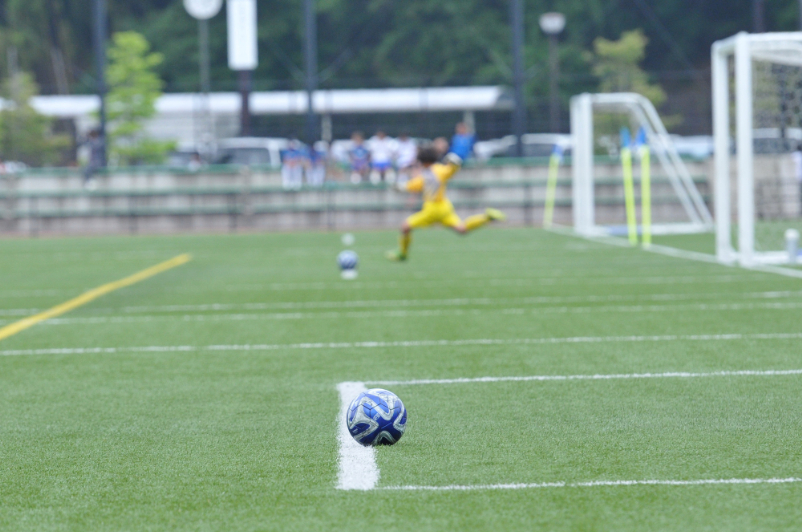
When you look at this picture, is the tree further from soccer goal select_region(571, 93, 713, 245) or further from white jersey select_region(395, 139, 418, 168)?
soccer goal select_region(571, 93, 713, 245)

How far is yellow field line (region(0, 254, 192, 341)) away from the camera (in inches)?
385

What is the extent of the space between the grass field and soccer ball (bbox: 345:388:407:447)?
0.12 metres

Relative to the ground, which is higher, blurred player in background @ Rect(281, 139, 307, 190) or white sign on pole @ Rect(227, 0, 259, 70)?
white sign on pole @ Rect(227, 0, 259, 70)

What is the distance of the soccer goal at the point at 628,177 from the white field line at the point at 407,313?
878cm

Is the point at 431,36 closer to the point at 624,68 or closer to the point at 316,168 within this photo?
the point at 624,68

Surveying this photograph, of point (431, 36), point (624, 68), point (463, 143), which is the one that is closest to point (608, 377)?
point (463, 143)

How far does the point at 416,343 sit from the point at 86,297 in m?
5.16

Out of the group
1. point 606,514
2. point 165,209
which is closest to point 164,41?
point 165,209

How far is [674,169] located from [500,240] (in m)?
6.91

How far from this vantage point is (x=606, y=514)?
12.9 feet

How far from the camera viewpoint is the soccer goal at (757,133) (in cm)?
1438

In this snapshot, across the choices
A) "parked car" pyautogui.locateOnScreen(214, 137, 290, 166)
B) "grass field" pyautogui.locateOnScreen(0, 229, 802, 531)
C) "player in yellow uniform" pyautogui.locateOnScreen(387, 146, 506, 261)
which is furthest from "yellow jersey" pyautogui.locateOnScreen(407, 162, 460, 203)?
"parked car" pyautogui.locateOnScreen(214, 137, 290, 166)

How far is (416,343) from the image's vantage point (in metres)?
8.44

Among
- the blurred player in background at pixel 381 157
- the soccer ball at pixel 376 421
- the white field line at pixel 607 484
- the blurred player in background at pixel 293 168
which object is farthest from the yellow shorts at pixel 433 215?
the blurred player in background at pixel 381 157
